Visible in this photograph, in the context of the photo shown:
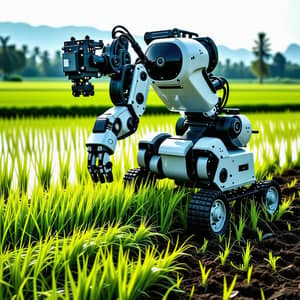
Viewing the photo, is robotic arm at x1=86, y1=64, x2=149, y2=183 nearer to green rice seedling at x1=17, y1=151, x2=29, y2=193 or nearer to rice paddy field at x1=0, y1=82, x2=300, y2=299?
rice paddy field at x1=0, y1=82, x2=300, y2=299

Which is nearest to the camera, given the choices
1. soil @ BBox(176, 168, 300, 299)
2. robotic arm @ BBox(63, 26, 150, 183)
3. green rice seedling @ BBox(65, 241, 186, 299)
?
green rice seedling @ BBox(65, 241, 186, 299)

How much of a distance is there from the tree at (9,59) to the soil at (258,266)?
219ft

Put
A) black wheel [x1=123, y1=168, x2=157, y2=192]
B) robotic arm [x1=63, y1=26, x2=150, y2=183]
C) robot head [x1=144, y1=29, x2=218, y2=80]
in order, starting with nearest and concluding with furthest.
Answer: robotic arm [x1=63, y1=26, x2=150, y2=183]
robot head [x1=144, y1=29, x2=218, y2=80]
black wheel [x1=123, y1=168, x2=157, y2=192]

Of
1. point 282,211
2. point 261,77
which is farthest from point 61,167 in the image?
point 261,77

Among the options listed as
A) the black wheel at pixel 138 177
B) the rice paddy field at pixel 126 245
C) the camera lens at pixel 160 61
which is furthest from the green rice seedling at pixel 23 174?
the camera lens at pixel 160 61

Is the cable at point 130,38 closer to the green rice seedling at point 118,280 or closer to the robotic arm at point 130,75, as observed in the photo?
the robotic arm at point 130,75

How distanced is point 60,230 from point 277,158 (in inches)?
172

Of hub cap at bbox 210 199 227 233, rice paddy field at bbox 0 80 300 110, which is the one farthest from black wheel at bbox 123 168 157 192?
rice paddy field at bbox 0 80 300 110

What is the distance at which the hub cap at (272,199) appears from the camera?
5.46 metres

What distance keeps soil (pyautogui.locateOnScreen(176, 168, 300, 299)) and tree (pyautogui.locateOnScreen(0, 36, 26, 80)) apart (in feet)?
219

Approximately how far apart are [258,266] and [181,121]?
2055mm

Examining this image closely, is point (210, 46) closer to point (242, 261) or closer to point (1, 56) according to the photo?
point (242, 261)

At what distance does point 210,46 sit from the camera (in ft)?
17.1

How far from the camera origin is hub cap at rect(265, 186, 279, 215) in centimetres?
546
